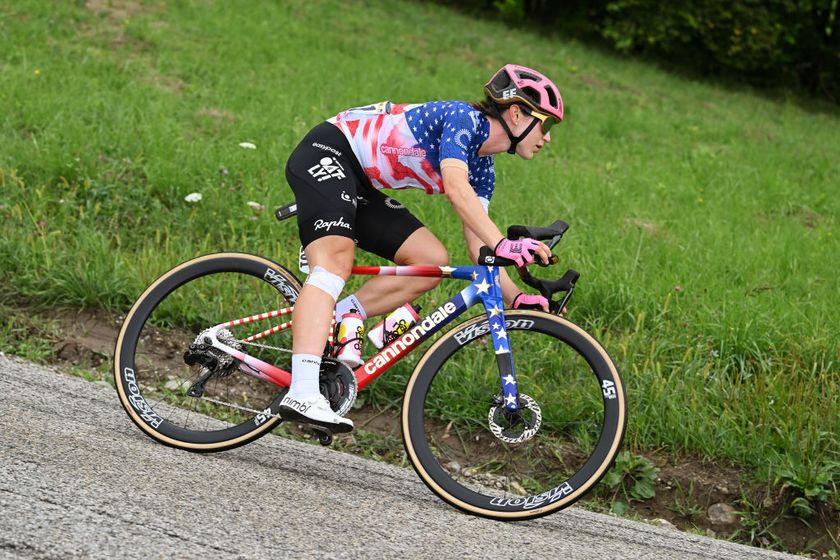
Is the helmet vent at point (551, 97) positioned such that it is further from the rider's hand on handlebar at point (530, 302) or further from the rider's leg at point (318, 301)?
the rider's leg at point (318, 301)

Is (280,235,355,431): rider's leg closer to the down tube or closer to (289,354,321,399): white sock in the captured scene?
(289,354,321,399): white sock

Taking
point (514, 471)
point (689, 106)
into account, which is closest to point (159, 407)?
point (514, 471)

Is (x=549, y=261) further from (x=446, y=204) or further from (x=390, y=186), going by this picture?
(x=446, y=204)

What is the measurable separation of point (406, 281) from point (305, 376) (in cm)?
71

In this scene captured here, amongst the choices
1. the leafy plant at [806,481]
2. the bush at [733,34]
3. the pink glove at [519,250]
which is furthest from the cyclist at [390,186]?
the bush at [733,34]

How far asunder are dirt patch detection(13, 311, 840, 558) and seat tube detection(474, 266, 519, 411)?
1.20 meters

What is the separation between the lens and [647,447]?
4.91m

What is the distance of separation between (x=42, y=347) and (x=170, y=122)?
3.21 meters

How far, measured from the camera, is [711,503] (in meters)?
4.66

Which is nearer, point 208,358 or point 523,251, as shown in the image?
point 523,251

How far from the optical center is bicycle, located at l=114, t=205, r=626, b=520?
147 inches

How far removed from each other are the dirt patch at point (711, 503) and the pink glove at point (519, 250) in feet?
5.43

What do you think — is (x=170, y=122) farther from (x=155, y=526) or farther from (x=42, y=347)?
(x=155, y=526)

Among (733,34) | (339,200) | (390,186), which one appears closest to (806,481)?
(390,186)
